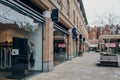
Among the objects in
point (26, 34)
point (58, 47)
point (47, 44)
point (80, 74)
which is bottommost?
point (80, 74)

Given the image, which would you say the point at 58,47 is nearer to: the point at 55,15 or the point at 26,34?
the point at 55,15

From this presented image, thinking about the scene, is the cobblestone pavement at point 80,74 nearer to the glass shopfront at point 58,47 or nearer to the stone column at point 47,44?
the stone column at point 47,44

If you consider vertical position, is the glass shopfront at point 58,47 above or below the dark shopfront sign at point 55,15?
below

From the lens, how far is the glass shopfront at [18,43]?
32.5ft

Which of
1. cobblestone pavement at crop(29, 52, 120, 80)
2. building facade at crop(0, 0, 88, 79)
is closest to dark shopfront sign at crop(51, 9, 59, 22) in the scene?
building facade at crop(0, 0, 88, 79)

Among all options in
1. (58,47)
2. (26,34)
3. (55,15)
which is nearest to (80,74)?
(26,34)

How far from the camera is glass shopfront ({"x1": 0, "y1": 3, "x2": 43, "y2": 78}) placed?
390 inches

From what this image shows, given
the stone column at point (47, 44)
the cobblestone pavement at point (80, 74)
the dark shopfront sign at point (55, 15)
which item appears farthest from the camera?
the dark shopfront sign at point (55, 15)

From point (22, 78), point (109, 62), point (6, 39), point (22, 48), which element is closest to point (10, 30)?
point (6, 39)

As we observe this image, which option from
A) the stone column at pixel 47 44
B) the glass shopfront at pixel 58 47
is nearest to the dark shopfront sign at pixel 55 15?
the stone column at pixel 47 44

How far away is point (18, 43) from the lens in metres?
11.2

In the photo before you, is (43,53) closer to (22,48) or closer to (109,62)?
(22,48)

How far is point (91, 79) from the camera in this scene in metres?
11.8

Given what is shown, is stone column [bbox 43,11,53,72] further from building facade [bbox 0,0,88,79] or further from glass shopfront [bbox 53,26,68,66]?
glass shopfront [bbox 53,26,68,66]
